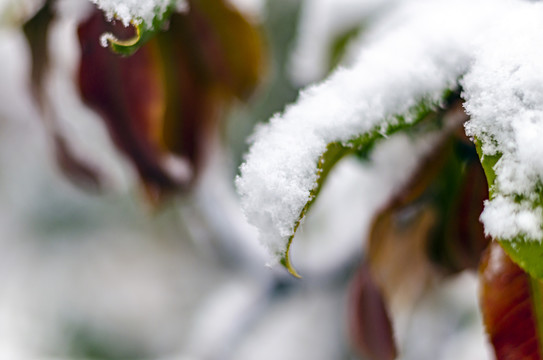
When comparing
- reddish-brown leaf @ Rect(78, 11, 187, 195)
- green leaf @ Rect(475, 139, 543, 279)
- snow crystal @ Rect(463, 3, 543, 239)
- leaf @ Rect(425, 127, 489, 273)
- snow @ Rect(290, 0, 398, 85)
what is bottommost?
green leaf @ Rect(475, 139, 543, 279)

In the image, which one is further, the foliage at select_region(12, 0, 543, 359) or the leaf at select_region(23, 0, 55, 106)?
the leaf at select_region(23, 0, 55, 106)

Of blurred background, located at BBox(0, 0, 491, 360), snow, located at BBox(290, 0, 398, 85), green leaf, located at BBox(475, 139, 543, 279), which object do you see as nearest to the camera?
green leaf, located at BBox(475, 139, 543, 279)

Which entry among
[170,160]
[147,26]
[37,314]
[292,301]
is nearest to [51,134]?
[170,160]

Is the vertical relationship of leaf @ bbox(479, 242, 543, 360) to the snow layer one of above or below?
below

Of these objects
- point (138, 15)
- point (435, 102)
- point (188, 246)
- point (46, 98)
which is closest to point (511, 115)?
point (435, 102)

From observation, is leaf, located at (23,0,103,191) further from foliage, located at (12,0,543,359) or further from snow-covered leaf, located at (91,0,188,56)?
snow-covered leaf, located at (91,0,188,56)

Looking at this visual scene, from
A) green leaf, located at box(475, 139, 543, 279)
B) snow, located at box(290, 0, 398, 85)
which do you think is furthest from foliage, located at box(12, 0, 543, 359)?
snow, located at box(290, 0, 398, 85)

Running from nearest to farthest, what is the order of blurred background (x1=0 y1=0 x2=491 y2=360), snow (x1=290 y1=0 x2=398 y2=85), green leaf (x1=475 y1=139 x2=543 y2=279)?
green leaf (x1=475 y1=139 x2=543 y2=279)
blurred background (x1=0 y1=0 x2=491 y2=360)
snow (x1=290 y1=0 x2=398 y2=85)
